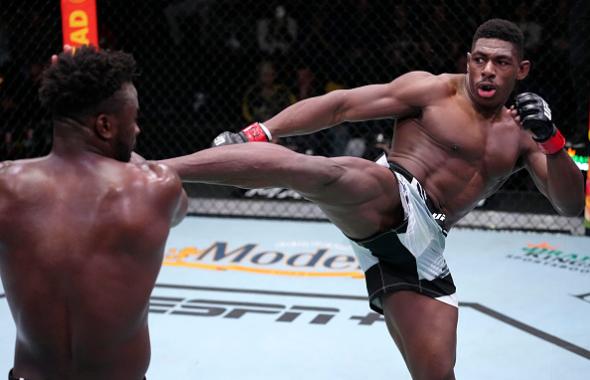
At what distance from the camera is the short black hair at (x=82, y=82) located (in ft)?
4.90

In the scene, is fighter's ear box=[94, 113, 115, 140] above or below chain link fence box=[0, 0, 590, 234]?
above

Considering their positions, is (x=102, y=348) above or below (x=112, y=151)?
below

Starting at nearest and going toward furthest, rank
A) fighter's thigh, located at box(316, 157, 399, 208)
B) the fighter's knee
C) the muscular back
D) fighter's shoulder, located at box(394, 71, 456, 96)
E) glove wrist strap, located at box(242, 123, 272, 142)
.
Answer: the muscular back
fighter's thigh, located at box(316, 157, 399, 208)
the fighter's knee
glove wrist strap, located at box(242, 123, 272, 142)
fighter's shoulder, located at box(394, 71, 456, 96)

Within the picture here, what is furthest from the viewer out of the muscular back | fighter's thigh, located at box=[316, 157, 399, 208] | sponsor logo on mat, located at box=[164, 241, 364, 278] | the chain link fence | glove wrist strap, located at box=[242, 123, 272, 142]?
the chain link fence

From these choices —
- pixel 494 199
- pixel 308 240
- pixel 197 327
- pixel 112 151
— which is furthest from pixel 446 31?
pixel 112 151

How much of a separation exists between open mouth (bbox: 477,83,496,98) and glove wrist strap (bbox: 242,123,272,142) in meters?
0.64

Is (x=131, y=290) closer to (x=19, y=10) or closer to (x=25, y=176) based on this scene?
(x=25, y=176)

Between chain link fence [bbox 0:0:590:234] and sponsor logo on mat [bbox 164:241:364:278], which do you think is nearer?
sponsor logo on mat [bbox 164:241:364:278]

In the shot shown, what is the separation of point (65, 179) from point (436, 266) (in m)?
1.29

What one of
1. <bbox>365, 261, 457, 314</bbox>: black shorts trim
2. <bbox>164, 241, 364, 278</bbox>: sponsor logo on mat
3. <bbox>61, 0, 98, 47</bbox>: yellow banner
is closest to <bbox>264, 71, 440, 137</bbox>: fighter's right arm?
<bbox>365, 261, 457, 314</bbox>: black shorts trim

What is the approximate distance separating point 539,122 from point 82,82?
1.34 m

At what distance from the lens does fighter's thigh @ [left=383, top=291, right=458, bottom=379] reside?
7.70ft

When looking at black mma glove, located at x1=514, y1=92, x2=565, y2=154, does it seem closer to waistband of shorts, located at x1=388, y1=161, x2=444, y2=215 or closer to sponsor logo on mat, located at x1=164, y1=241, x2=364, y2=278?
waistband of shorts, located at x1=388, y1=161, x2=444, y2=215

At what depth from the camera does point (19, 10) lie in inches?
231
